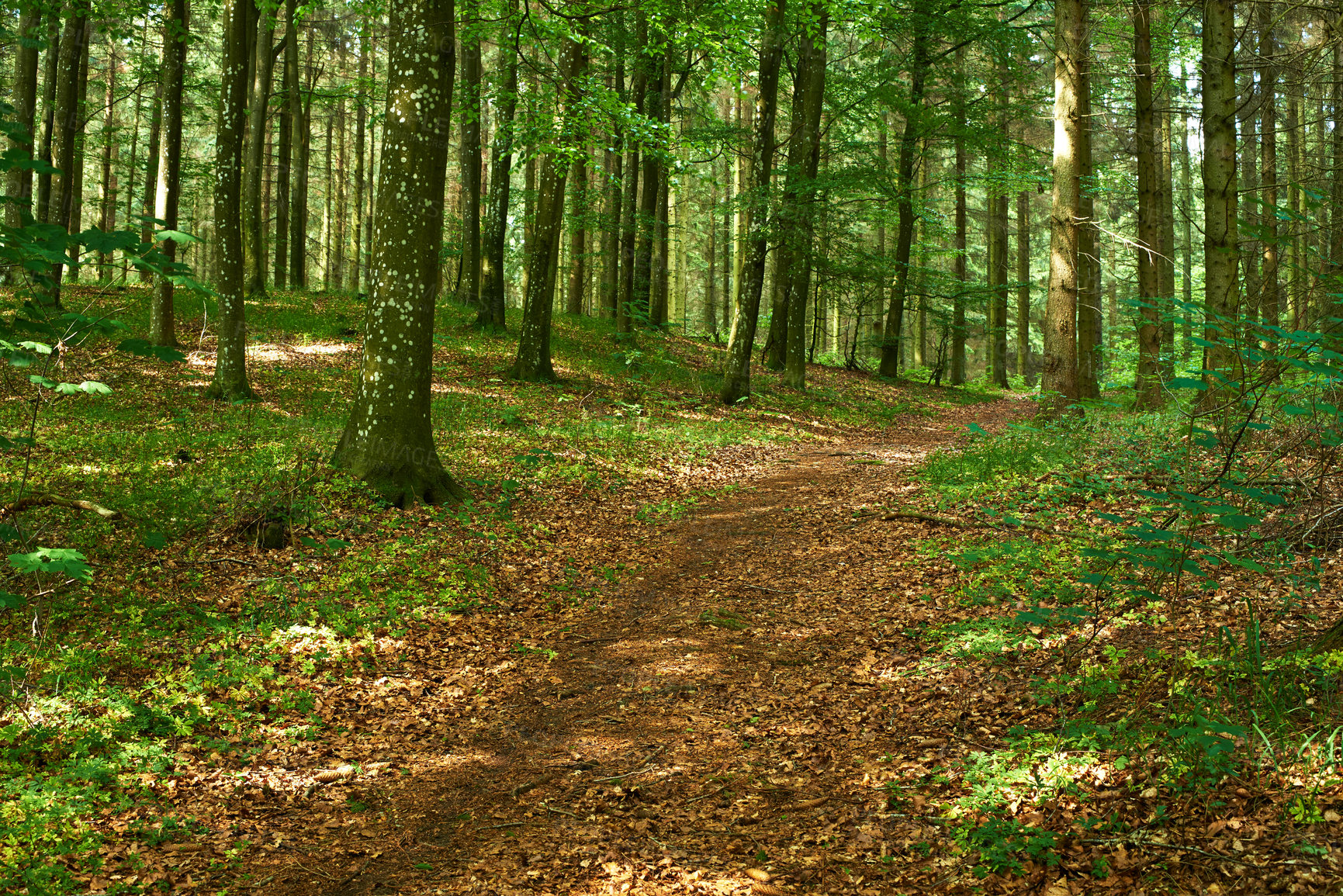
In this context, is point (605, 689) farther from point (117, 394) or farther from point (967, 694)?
point (117, 394)

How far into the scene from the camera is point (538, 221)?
14.5 meters

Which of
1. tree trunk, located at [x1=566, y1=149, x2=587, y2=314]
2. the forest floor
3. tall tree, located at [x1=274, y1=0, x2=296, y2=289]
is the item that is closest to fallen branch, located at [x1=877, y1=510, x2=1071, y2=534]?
the forest floor

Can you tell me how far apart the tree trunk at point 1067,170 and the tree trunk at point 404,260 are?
7.73 metres

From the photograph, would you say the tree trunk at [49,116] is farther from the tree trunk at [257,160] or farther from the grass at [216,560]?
the grass at [216,560]

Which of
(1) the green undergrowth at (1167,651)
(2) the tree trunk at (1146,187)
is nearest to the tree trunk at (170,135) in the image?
(1) the green undergrowth at (1167,651)

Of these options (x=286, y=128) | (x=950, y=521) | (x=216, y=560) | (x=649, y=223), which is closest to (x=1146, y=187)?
(x=950, y=521)

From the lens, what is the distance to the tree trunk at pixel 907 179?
21.5 m

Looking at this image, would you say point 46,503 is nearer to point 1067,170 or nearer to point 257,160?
point 1067,170

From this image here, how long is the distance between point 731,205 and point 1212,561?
1612cm

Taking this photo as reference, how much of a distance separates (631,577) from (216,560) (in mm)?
3582

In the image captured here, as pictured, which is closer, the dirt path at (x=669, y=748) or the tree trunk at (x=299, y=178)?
the dirt path at (x=669, y=748)

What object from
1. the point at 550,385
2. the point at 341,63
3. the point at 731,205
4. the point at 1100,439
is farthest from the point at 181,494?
the point at 341,63

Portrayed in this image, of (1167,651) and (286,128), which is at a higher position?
(286,128)

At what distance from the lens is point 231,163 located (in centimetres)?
1056
